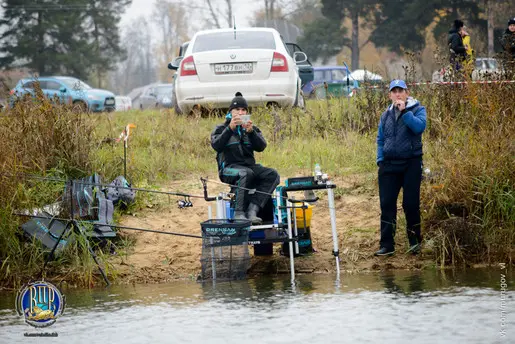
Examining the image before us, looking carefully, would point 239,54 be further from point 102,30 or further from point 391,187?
point 102,30

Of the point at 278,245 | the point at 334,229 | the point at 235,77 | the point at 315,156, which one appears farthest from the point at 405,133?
the point at 235,77

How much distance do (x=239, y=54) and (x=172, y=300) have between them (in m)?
8.22

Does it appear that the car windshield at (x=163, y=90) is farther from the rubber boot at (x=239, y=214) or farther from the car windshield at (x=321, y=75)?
the rubber boot at (x=239, y=214)

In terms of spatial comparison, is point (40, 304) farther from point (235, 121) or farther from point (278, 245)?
point (278, 245)

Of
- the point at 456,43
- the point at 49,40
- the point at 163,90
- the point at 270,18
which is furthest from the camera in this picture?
the point at 270,18

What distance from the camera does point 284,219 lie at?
10.8 m

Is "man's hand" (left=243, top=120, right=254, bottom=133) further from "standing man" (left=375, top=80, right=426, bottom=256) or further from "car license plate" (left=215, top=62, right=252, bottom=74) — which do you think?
"car license plate" (left=215, top=62, right=252, bottom=74)

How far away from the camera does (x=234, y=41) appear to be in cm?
1781

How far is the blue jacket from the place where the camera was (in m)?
11.0

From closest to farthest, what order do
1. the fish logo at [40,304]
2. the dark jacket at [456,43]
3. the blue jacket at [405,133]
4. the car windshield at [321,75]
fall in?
1. the fish logo at [40,304]
2. the blue jacket at [405,133]
3. the dark jacket at [456,43]
4. the car windshield at [321,75]

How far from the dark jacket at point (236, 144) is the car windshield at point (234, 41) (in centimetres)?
672

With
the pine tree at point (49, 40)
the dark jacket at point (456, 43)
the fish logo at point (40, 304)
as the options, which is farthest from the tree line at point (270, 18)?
the fish logo at point (40, 304)

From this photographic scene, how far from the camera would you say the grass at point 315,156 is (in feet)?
36.9

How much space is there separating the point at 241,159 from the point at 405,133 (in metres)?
1.75
